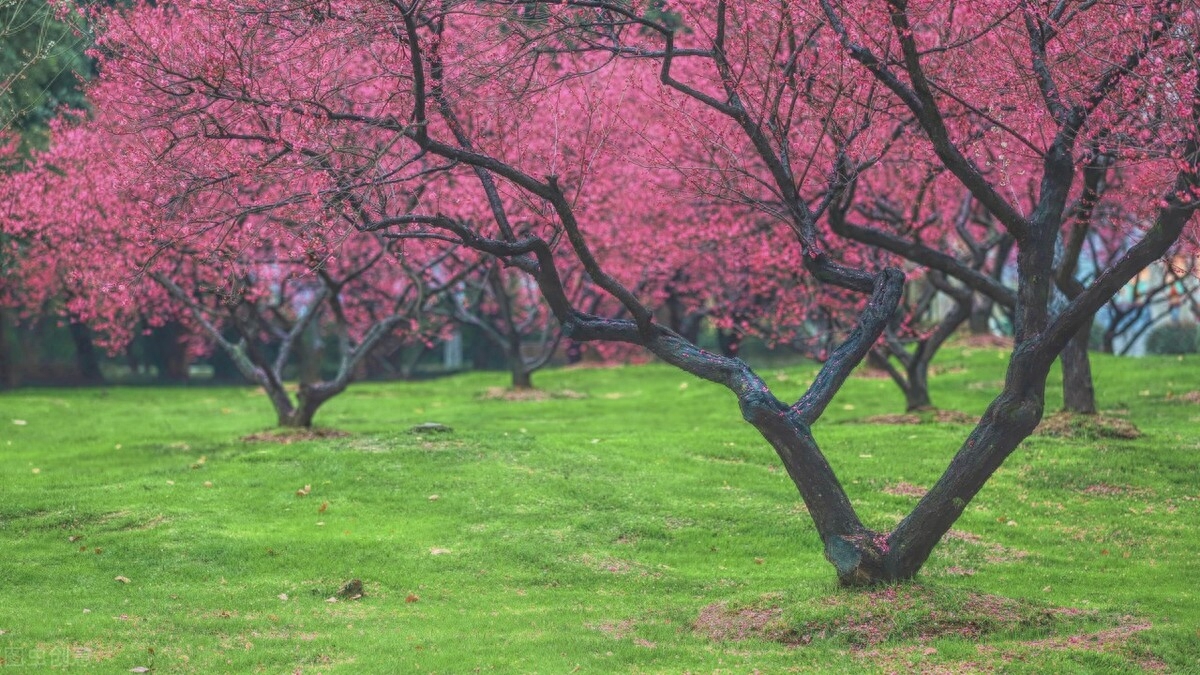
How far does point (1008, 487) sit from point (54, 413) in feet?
70.9

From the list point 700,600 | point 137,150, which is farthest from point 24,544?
point 700,600

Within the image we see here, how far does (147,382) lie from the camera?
4381 centimetres

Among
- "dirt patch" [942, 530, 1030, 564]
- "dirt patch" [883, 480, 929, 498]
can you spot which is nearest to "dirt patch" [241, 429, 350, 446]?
"dirt patch" [883, 480, 929, 498]

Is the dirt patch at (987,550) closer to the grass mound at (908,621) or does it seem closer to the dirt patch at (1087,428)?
the grass mound at (908,621)

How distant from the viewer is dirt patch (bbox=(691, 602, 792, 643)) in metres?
11.2

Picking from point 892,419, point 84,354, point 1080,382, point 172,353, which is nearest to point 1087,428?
point 1080,382

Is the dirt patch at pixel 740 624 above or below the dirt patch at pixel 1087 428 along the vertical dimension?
below

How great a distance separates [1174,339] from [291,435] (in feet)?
98.3

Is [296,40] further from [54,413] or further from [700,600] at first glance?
[54,413]

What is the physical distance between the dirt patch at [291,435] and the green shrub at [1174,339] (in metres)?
28.7

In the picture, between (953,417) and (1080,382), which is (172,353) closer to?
(953,417)

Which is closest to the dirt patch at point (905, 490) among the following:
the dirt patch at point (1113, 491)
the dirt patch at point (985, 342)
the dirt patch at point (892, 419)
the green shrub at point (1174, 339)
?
the dirt patch at point (1113, 491)

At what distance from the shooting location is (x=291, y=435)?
22922 mm

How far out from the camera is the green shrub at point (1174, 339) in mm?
40875
